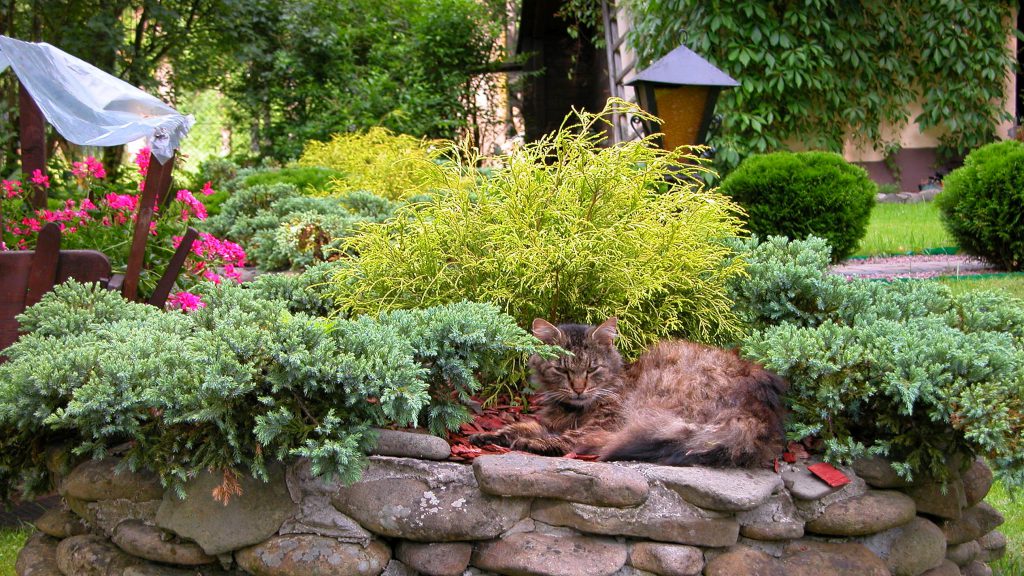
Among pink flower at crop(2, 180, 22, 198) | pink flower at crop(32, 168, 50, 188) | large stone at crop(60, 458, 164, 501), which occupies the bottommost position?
large stone at crop(60, 458, 164, 501)

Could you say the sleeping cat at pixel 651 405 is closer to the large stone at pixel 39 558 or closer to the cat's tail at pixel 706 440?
the cat's tail at pixel 706 440

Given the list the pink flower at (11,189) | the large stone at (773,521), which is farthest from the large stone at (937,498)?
the pink flower at (11,189)

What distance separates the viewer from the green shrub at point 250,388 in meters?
2.70

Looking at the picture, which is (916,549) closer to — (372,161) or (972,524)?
(972,524)

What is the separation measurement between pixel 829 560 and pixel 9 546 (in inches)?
130

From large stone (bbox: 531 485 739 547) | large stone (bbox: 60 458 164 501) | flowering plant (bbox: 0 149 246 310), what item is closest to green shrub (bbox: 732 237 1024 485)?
large stone (bbox: 531 485 739 547)

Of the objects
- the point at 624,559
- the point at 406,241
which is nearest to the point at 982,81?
the point at 406,241

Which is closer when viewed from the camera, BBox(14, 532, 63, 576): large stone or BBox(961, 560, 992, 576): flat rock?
BBox(14, 532, 63, 576): large stone

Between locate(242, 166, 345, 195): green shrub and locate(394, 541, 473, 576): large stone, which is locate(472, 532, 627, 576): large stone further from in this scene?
locate(242, 166, 345, 195): green shrub

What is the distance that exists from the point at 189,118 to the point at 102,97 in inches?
20.9

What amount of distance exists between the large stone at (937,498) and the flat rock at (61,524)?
9.38 feet

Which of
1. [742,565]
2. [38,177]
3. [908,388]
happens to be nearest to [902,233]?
[908,388]

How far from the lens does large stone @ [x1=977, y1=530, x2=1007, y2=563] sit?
3.52 m

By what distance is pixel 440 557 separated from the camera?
110 inches
